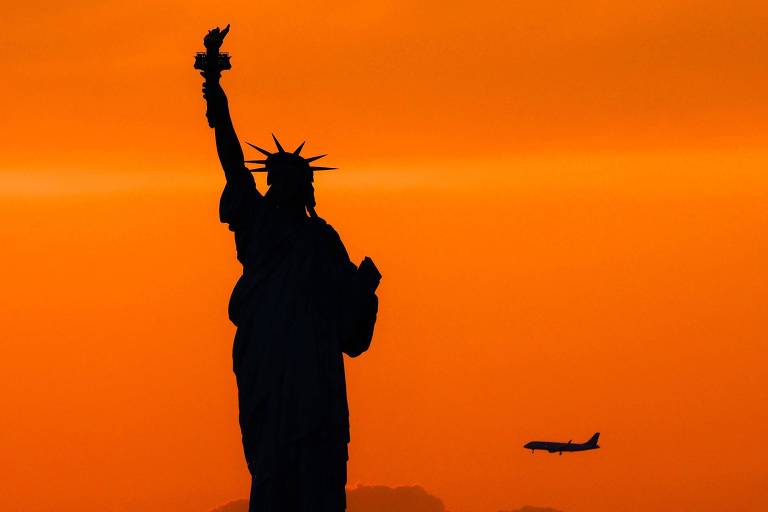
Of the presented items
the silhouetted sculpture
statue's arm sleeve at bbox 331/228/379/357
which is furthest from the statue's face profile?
statue's arm sleeve at bbox 331/228/379/357

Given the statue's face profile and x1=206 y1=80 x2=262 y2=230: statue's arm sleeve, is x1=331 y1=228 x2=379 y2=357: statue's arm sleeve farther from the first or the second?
x1=206 y1=80 x2=262 y2=230: statue's arm sleeve

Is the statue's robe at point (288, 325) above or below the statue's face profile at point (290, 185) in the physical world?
below

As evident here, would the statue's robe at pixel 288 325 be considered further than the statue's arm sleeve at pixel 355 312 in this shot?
No

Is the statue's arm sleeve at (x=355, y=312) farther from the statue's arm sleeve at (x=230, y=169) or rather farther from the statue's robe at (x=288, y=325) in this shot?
the statue's arm sleeve at (x=230, y=169)

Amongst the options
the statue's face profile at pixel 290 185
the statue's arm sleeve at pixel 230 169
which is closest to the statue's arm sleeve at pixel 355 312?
the statue's face profile at pixel 290 185
